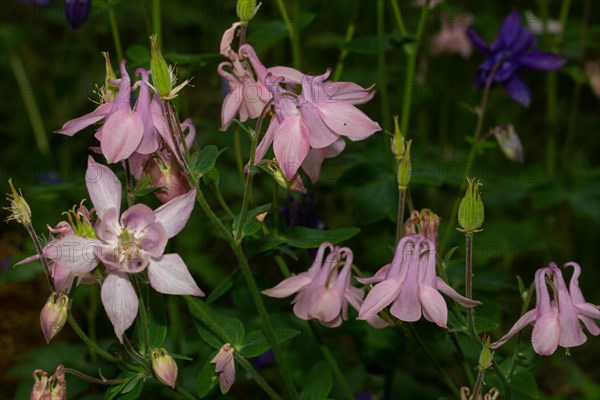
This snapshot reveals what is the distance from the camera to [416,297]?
1.50m

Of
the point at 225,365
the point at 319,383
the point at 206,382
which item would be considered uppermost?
the point at 225,365

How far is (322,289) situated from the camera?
1716mm

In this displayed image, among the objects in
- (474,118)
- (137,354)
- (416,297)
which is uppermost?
(416,297)

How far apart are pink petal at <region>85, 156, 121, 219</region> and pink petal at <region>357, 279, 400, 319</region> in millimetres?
495

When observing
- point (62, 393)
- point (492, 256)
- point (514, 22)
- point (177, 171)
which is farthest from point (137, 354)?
point (492, 256)

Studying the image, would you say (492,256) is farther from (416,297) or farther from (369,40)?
(416,297)

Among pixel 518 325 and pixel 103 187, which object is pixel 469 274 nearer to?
pixel 518 325

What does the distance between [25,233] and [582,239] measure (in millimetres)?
2655

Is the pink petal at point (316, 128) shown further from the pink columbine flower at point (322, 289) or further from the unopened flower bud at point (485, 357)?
the unopened flower bud at point (485, 357)

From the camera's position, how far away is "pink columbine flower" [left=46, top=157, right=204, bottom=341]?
1.43 meters

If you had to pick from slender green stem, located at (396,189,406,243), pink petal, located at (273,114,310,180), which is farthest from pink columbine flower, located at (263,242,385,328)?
pink petal, located at (273,114,310,180)

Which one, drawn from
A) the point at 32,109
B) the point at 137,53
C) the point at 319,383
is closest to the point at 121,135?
the point at 319,383

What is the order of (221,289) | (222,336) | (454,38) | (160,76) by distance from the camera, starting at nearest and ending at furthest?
1. (160,76)
2. (222,336)
3. (221,289)
4. (454,38)

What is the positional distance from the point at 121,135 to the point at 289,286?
514mm
